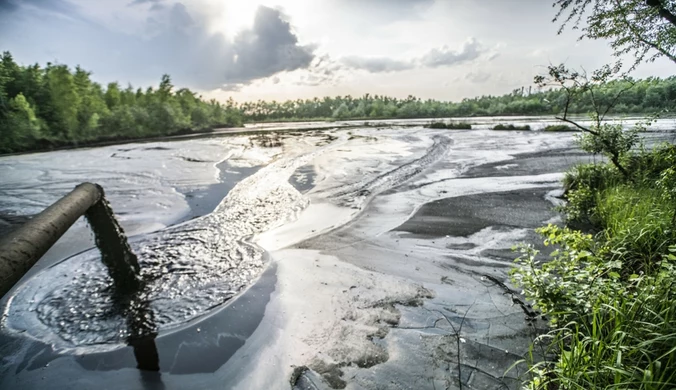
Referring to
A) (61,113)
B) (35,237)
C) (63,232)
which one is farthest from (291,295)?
(61,113)

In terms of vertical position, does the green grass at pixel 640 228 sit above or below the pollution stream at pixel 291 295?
above

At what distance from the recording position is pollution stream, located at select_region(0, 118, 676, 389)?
11.1 feet

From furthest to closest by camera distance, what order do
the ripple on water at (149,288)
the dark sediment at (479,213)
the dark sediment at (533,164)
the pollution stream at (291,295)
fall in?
the dark sediment at (533,164) → the dark sediment at (479,213) → the ripple on water at (149,288) → the pollution stream at (291,295)

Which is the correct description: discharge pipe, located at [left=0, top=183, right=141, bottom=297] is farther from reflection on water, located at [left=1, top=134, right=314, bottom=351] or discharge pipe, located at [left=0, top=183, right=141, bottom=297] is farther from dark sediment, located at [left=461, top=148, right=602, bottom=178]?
dark sediment, located at [left=461, top=148, right=602, bottom=178]

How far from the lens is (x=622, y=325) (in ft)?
7.78

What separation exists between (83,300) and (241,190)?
7.26 meters

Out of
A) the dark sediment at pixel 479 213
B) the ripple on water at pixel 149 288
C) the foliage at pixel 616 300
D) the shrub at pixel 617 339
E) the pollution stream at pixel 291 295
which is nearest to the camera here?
the shrub at pixel 617 339

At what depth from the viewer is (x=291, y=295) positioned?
16.0ft

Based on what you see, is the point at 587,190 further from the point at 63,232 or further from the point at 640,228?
the point at 63,232

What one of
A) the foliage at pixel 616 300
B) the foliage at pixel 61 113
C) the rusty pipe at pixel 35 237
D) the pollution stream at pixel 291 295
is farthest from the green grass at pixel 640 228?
the foliage at pixel 61 113

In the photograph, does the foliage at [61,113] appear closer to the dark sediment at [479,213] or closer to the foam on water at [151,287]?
the foam on water at [151,287]

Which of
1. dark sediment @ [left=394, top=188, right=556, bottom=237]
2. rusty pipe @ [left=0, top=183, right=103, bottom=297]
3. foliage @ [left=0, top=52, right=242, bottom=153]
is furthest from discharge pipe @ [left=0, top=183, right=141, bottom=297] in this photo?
foliage @ [left=0, top=52, right=242, bottom=153]

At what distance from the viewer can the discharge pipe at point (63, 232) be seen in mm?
2514

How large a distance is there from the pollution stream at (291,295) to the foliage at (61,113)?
80.4ft
